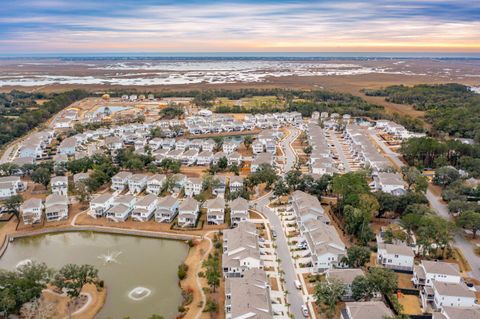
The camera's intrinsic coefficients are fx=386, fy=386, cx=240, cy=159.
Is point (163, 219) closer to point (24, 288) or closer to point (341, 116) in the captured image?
point (24, 288)

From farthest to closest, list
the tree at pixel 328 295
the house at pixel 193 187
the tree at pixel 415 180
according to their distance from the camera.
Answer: the house at pixel 193 187
the tree at pixel 415 180
the tree at pixel 328 295

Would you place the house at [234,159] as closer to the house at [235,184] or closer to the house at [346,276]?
the house at [235,184]

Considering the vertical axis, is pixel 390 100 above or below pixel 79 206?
above

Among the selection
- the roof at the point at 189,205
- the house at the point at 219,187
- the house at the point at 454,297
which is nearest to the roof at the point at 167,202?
the roof at the point at 189,205

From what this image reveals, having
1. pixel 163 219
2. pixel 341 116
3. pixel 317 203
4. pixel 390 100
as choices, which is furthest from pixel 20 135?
pixel 390 100

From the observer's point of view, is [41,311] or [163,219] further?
[163,219]

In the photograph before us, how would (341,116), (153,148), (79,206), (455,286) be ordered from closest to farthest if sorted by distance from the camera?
(455,286) < (79,206) < (153,148) < (341,116)

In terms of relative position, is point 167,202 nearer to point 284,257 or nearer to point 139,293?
point 139,293

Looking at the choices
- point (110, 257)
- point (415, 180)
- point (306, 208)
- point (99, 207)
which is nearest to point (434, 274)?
point (306, 208)
